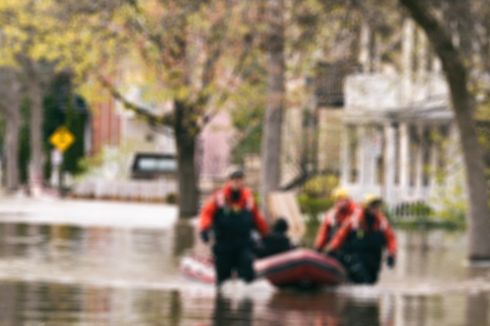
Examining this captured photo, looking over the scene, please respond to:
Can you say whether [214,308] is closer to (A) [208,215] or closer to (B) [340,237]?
(A) [208,215]

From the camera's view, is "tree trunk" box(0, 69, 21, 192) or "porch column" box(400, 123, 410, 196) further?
"tree trunk" box(0, 69, 21, 192)

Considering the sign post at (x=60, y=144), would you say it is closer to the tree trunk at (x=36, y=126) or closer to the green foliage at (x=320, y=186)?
the tree trunk at (x=36, y=126)

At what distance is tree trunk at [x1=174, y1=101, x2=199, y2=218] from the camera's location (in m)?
50.8

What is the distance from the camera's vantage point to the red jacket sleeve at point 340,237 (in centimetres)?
2670

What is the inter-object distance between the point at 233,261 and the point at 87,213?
31398 mm

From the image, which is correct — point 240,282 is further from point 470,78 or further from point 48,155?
point 48,155

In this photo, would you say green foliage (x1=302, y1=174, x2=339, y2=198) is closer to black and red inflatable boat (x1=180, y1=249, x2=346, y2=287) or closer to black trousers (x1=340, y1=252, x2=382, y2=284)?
black trousers (x1=340, y1=252, x2=382, y2=284)

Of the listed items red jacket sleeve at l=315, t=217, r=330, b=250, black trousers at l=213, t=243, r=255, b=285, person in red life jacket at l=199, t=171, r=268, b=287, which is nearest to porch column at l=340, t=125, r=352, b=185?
red jacket sleeve at l=315, t=217, r=330, b=250

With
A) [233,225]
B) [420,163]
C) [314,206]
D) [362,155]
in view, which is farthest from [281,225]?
[362,155]

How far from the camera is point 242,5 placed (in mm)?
32719

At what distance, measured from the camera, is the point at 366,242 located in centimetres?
2678

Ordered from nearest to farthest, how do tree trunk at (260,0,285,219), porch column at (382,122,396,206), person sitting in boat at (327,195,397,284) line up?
person sitting in boat at (327,195,397,284) < tree trunk at (260,0,285,219) < porch column at (382,122,396,206)

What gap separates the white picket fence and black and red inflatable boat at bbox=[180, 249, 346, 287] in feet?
144

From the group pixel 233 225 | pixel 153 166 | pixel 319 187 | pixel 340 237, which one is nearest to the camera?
pixel 233 225
